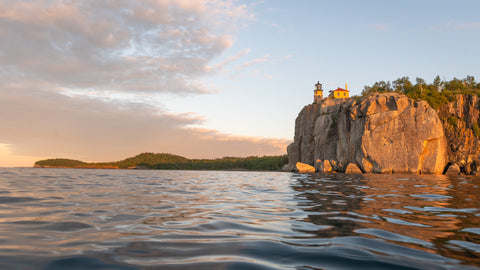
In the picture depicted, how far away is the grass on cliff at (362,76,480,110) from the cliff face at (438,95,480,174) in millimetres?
2143

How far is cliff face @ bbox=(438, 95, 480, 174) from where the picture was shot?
54.0 meters

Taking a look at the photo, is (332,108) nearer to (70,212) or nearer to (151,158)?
(70,212)

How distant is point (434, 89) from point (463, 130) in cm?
1912

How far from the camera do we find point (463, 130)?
2223 inches

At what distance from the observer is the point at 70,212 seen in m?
6.02

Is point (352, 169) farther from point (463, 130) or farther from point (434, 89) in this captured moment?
point (434, 89)

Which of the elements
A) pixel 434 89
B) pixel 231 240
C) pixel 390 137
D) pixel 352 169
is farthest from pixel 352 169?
pixel 231 240

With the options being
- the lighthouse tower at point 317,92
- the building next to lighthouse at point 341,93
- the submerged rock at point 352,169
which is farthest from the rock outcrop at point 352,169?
the lighthouse tower at point 317,92

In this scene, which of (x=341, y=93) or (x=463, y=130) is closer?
(x=463, y=130)

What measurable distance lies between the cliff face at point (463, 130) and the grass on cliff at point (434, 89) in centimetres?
214

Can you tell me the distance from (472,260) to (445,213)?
435 centimetres

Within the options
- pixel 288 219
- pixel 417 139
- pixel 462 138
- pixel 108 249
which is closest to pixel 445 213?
pixel 288 219

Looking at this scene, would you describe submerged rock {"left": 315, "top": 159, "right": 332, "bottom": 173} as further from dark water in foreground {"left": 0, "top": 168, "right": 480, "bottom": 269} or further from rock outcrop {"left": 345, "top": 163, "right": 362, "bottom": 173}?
dark water in foreground {"left": 0, "top": 168, "right": 480, "bottom": 269}

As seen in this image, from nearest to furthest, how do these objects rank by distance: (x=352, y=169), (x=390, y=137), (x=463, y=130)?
(x=352, y=169) < (x=390, y=137) < (x=463, y=130)
